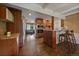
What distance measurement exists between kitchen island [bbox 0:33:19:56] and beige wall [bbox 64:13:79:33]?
3.68 feet

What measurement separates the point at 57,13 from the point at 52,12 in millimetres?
114

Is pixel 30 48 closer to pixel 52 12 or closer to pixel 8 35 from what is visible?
pixel 8 35

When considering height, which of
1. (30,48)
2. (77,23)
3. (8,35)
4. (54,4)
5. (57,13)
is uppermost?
(54,4)

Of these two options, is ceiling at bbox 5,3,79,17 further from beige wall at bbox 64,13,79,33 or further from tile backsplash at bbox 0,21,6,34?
tile backsplash at bbox 0,21,6,34

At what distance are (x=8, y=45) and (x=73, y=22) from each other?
1460 mm

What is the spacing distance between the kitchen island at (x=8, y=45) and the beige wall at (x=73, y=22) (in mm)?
1121

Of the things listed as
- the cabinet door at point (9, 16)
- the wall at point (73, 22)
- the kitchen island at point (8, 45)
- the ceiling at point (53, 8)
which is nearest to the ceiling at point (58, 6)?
the ceiling at point (53, 8)

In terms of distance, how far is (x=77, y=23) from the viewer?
2.25m

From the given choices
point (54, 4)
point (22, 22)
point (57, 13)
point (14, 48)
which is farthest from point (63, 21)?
point (14, 48)

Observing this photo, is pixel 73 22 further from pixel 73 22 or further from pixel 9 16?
pixel 9 16

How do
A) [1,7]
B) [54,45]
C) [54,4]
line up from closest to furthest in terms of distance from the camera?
[1,7]
[54,4]
[54,45]

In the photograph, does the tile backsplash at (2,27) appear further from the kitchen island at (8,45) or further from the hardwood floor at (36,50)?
the hardwood floor at (36,50)

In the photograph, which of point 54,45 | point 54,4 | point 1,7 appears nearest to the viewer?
point 1,7

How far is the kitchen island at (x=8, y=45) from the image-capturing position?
6.78ft
